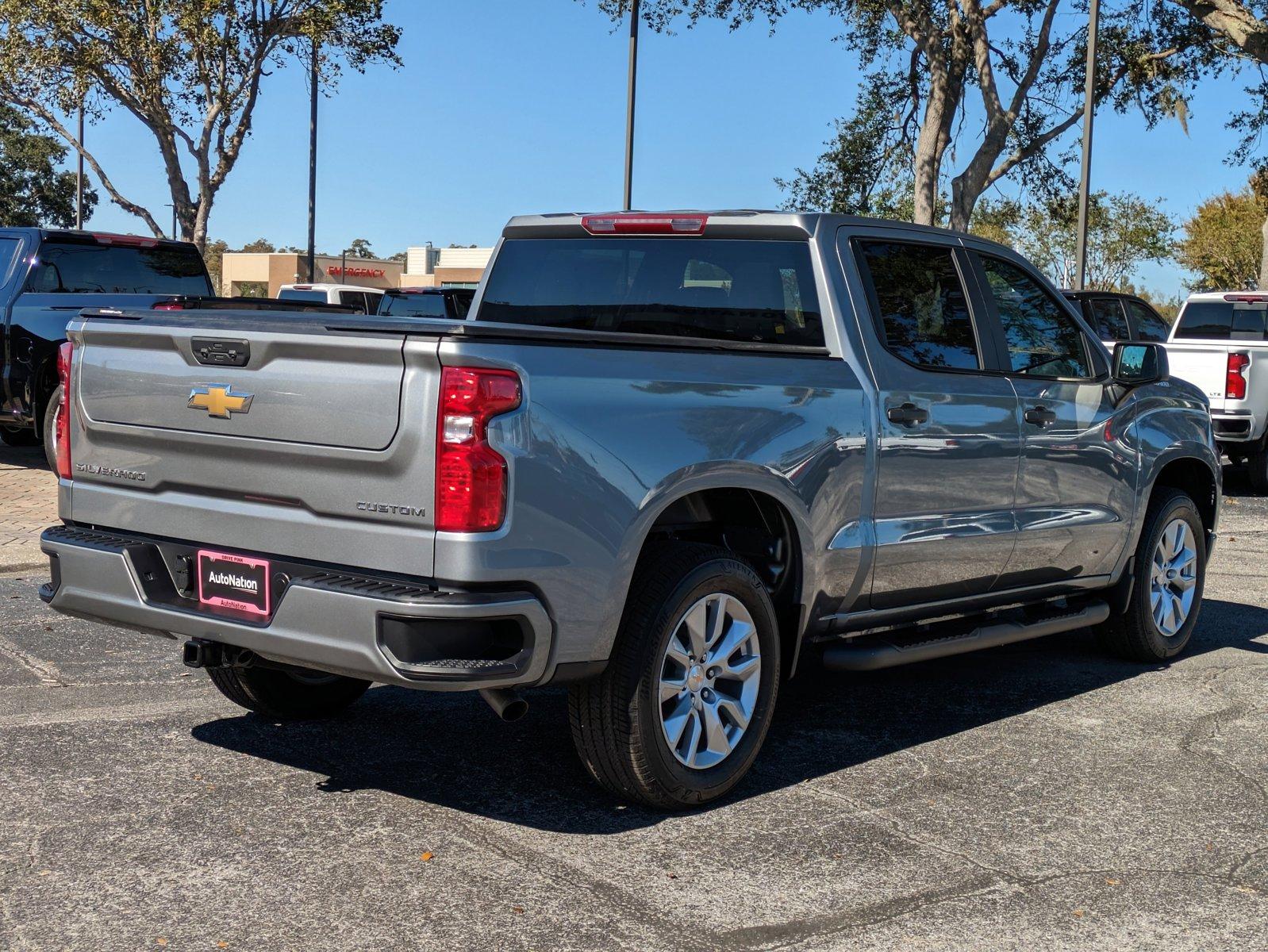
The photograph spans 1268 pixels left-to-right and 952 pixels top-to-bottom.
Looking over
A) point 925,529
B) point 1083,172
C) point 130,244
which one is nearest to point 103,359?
point 925,529

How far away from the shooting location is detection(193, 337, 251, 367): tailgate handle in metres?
4.58

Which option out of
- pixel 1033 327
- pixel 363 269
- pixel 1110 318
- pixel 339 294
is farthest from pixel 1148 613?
pixel 363 269

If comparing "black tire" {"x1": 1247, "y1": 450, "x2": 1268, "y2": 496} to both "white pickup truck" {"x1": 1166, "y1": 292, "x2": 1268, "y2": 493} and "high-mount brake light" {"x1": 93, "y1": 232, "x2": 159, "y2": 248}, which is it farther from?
"high-mount brake light" {"x1": 93, "y1": 232, "x2": 159, "y2": 248}

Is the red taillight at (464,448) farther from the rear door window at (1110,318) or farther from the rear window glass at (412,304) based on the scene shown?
the rear window glass at (412,304)

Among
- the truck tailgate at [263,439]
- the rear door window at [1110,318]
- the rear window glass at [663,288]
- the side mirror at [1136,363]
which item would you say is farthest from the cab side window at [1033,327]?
the rear door window at [1110,318]

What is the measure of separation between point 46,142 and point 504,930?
228ft

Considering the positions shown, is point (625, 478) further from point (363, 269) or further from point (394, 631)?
point (363, 269)

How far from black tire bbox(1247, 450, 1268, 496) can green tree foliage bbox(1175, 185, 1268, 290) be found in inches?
1737

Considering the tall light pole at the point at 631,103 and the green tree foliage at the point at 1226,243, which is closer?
the tall light pole at the point at 631,103

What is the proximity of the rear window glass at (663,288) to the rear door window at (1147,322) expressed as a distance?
13.0m

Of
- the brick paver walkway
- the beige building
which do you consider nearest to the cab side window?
the brick paver walkway

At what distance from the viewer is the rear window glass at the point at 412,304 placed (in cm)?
2006

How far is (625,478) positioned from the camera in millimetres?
4562

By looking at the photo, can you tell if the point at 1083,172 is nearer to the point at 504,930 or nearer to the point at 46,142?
the point at 504,930
